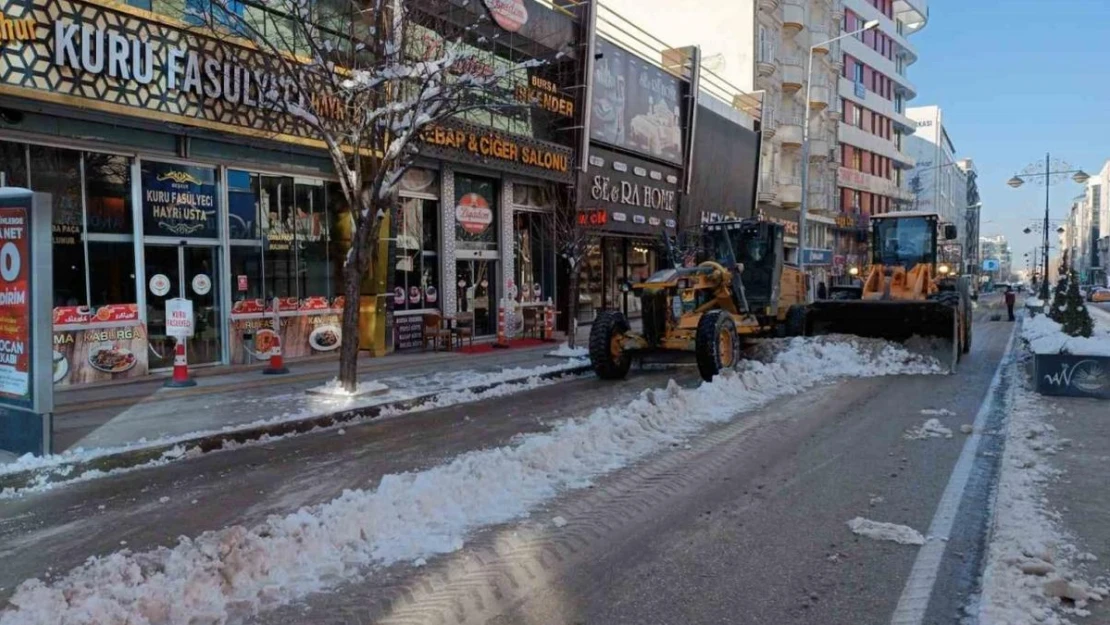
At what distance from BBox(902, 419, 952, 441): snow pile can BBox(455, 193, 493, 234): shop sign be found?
40.3 feet

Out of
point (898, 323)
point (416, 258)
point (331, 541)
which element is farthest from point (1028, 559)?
point (416, 258)

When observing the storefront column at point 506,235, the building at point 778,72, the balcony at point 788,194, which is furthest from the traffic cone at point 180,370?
the balcony at point 788,194

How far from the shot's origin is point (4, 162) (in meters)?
10.9

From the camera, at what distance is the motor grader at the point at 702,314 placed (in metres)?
12.9

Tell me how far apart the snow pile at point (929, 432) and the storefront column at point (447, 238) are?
38.0 feet

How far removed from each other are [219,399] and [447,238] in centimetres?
823

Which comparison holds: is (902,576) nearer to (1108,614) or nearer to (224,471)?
(1108,614)

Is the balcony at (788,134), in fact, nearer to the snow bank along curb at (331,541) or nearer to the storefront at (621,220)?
the storefront at (621,220)

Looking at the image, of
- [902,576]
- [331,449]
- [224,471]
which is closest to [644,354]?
[331,449]

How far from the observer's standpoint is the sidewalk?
893cm

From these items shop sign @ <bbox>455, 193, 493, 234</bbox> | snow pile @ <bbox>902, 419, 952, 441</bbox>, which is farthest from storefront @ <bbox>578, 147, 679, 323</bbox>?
snow pile @ <bbox>902, 419, 952, 441</bbox>

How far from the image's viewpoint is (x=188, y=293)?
13.4 metres

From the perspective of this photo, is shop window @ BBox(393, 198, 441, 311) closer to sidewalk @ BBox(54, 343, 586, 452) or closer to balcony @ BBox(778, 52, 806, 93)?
sidewalk @ BBox(54, 343, 586, 452)

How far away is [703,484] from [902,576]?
2.22 metres
